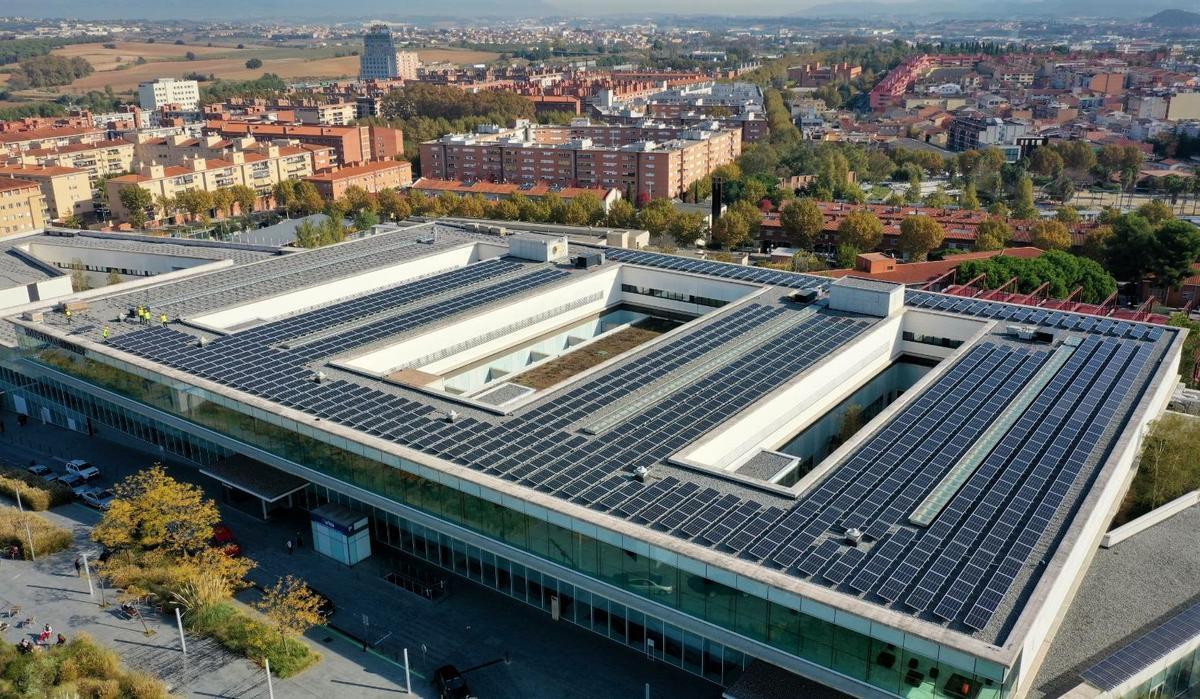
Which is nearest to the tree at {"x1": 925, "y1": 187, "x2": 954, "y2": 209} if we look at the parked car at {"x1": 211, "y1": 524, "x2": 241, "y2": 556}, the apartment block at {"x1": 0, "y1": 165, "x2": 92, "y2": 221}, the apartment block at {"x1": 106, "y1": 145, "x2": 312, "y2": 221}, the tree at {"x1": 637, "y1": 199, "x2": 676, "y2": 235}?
the tree at {"x1": 637, "y1": 199, "x2": 676, "y2": 235}

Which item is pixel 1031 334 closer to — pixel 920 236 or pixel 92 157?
pixel 920 236

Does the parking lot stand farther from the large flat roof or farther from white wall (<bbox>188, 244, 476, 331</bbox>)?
white wall (<bbox>188, 244, 476, 331</bbox>)

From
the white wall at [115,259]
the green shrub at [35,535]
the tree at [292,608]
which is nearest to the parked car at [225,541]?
the tree at [292,608]

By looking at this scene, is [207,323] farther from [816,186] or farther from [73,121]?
[73,121]

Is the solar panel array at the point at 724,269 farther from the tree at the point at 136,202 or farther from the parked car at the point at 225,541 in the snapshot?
the tree at the point at 136,202

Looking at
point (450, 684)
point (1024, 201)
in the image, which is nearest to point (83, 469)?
point (450, 684)

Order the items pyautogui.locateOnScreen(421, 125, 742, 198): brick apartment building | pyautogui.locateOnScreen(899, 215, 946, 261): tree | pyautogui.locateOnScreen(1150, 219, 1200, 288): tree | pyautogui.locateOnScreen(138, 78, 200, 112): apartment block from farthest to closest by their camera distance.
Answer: pyautogui.locateOnScreen(138, 78, 200, 112): apartment block → pyautogui.locateOnScreen(421, 125, 742, 198): brick apartment building → pyautogui.locateOnScreen(899, 215, 946, 261): tree → pyautogui.locateOnScreen(1150, 219, 1200, 288): tree

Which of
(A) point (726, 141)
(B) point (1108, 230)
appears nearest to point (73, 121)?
(A) point (726, 141)
